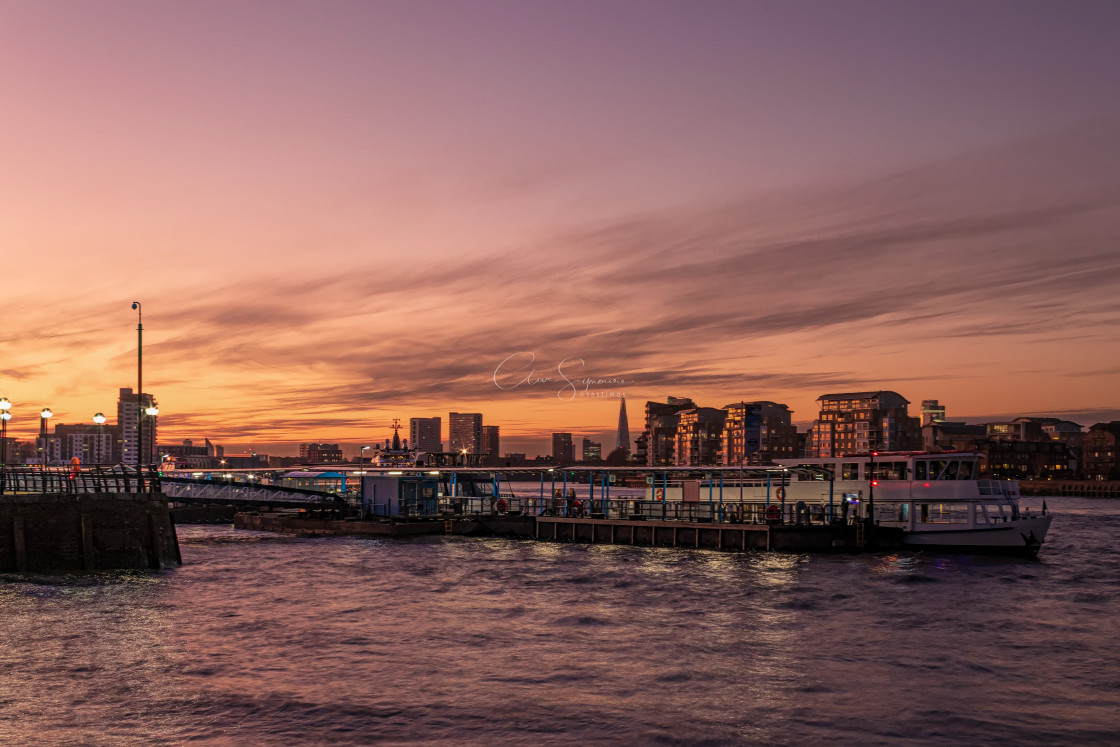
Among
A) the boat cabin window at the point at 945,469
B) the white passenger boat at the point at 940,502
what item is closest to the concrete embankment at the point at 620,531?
the white passenger boat at the point at 940,502

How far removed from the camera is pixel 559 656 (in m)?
31.0

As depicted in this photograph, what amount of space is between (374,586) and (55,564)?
14.9 metres

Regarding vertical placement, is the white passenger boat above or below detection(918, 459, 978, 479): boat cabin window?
below

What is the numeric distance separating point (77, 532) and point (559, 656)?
90.4 feet

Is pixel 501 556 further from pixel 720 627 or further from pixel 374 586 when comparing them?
pixel 720 627

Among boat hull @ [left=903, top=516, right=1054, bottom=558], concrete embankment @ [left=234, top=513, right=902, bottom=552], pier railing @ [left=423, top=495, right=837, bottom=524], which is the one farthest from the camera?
pier railing @ [left=423, top=495, right=837, bottom=524]

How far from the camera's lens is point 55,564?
45438 millimetres

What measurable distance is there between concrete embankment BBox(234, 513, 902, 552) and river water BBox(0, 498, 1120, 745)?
7.83 metres

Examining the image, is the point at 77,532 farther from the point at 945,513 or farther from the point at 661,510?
the point at 945,513

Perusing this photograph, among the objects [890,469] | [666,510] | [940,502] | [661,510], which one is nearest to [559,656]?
[940,502]

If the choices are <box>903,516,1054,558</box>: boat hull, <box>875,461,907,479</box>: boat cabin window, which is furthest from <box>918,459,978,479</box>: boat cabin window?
<box>903,516,1054,558</box>: boat hull

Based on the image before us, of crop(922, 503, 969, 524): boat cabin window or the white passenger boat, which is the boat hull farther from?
crop(922, 503, 969, 524): boat cabin window

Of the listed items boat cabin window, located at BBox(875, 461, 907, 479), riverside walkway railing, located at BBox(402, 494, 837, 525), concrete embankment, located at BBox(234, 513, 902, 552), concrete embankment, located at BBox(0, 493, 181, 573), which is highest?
boat cabin window, located at BBox(875, 461, 907, 479)

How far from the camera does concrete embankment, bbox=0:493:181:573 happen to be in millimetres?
44688
